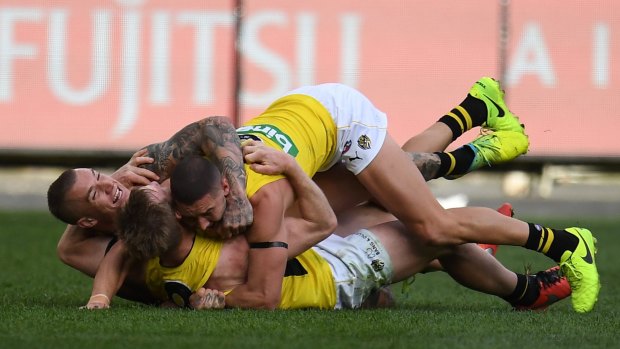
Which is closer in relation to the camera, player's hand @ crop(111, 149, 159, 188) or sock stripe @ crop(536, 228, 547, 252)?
player's hand @ crop(111, 149, 159, 188)

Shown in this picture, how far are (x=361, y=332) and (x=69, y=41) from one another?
353 inches

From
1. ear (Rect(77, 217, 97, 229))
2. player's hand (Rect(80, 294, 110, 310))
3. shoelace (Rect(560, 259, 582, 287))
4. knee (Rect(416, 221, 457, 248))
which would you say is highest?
ear (Rect(77, 217, 97, 229))

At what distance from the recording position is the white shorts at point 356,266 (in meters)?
6.03

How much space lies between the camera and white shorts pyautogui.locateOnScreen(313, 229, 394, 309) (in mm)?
6027

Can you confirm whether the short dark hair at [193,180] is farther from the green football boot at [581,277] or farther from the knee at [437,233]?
the green football boot at [581,277]

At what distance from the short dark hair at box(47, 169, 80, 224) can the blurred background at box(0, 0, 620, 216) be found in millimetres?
7598

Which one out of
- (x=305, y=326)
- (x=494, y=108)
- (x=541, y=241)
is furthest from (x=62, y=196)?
(x=494, y=108)

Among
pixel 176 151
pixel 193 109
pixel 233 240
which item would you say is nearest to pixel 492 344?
pixel 233 240

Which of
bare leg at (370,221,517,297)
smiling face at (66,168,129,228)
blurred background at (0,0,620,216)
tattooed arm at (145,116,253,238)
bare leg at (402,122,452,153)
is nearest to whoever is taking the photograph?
tattooed arm at (145,116,253,238)

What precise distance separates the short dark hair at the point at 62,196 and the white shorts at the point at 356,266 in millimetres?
1173

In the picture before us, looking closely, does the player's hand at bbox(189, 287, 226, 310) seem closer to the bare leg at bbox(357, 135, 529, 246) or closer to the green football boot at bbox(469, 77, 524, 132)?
the bare leg at bbox(357, 135, 529, 246)

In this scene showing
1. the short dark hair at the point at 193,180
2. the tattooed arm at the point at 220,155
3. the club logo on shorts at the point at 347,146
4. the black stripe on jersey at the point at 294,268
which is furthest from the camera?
the club logo on shorts at the point at 347,146

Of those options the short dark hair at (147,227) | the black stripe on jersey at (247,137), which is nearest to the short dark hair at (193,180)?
the short dark hair at (147,227)

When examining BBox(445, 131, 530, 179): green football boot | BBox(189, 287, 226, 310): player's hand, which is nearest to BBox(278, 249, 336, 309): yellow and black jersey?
BBox(189, 287, 226, 310): player's hand
